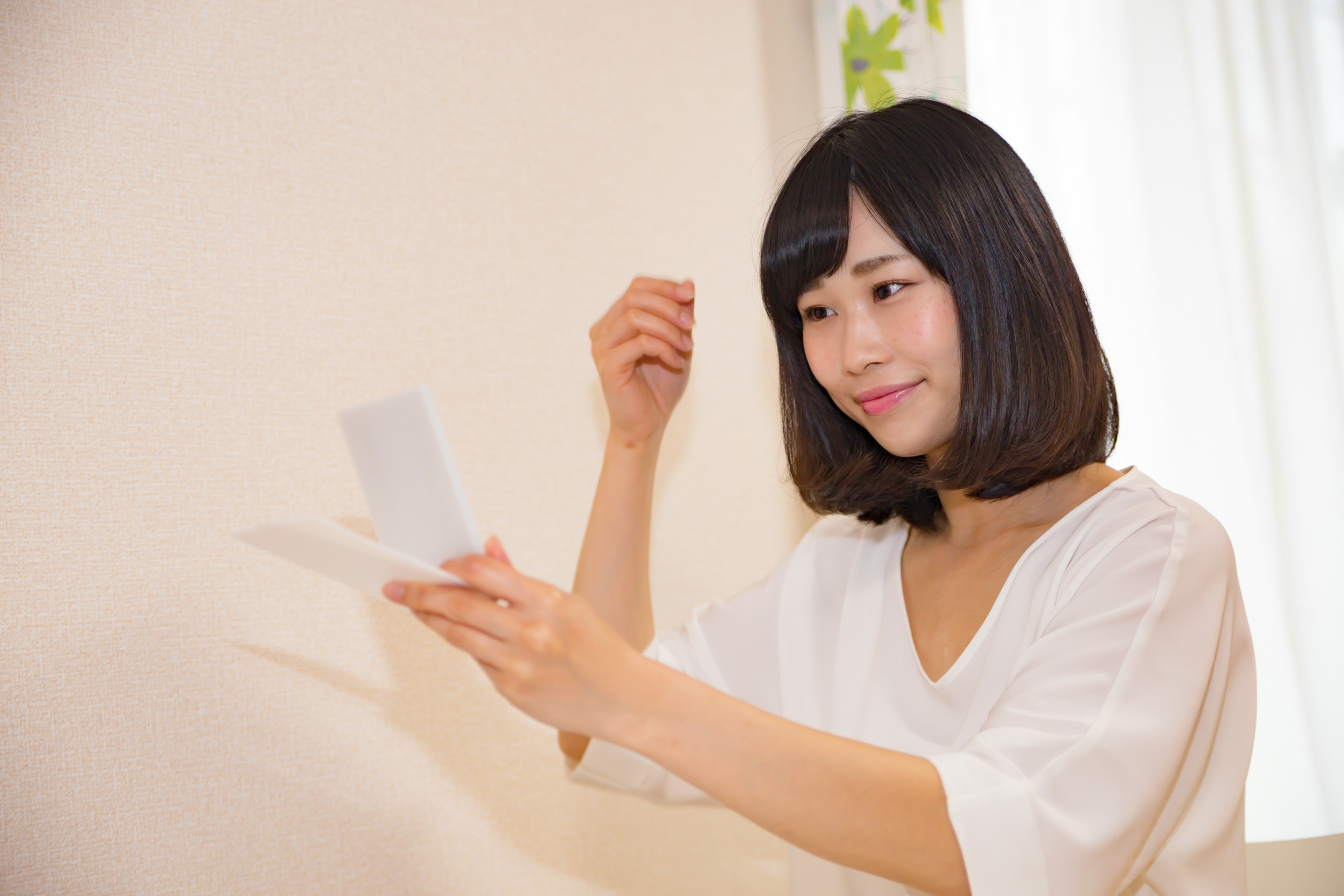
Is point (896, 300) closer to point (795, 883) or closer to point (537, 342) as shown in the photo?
point (537, 342)

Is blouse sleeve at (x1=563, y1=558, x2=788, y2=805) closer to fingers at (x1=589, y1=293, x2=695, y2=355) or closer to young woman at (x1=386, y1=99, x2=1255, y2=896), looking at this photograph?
young woman at (x1=386, y1=99, x2=1255, y2=896)

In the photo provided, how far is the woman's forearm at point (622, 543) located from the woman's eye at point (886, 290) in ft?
1.06

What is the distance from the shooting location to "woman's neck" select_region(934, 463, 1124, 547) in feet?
3.20

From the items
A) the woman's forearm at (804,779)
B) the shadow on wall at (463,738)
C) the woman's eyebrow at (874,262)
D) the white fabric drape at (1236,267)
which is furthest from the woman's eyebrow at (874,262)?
the white fabric drape at (1236,267)

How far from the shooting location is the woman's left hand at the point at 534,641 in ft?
1.82

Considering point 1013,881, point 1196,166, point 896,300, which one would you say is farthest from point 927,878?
point 1196,166

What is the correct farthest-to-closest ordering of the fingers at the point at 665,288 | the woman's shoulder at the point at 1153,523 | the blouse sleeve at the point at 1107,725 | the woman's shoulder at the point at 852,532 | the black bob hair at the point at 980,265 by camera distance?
1. the woman's shoulder at the point at 852,532
2. the fingers at the point at 665,288
3. the black bob hair at the point at 980,265
4. the woman's shoulder at the point at 1153,523
5. the blouse sleeve at the point at 1107,725

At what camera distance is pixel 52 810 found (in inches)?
35.9

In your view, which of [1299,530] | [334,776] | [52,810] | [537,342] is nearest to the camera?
[52,810]

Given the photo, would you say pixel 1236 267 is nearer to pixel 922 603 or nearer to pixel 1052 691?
pixel 922 603

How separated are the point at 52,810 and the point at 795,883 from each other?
84 centimetres

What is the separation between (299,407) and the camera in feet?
3.56

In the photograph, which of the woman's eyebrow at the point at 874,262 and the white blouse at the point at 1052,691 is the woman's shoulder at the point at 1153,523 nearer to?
the white blouse at the point at 1052,691

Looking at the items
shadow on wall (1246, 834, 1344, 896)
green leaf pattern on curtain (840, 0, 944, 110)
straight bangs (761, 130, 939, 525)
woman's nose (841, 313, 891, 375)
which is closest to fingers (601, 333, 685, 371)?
straight bangs (761, 130, 939, 525)
